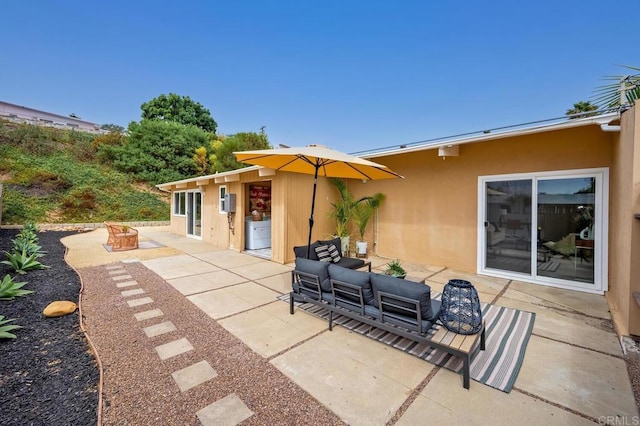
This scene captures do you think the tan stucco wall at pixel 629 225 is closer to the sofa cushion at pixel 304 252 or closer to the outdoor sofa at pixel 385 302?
the outdoor sofa at pixel 385 302

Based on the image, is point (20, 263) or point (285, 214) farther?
point (285, 214)

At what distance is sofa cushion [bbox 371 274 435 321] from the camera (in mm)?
2525

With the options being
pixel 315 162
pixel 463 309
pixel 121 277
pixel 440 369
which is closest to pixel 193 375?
pixel 440 369

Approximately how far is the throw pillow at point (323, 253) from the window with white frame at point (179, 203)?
10.1 meters

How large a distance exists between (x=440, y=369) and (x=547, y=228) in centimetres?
443

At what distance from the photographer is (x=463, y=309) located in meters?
2.55

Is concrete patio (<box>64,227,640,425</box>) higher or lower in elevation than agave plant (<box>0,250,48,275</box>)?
lower

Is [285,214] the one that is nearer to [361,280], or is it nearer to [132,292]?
[132,292]

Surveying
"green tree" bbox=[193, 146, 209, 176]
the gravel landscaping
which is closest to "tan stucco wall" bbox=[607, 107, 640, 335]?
the gravel landscaping

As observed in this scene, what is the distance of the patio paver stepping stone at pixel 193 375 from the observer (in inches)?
89.5

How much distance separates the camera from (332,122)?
14.4 m

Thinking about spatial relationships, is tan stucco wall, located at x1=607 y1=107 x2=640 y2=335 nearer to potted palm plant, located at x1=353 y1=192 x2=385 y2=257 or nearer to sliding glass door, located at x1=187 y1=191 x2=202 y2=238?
potted palm plant, located at x1=353 y1=192 x2=385 y2=257

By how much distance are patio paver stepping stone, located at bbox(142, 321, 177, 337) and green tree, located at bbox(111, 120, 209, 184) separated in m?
20.6

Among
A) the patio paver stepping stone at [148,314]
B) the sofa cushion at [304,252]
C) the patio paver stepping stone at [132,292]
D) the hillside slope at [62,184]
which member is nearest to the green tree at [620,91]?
the sofa cushion at [304,252]
